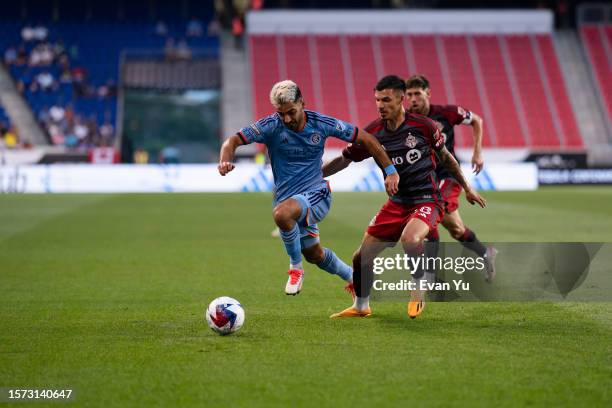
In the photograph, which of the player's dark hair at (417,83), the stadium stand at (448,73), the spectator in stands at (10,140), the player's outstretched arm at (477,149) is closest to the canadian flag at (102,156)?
the spectator in stands at (10,140)

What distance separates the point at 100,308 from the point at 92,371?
9.30 ft

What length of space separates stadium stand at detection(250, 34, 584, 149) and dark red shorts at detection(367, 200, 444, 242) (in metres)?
34.2

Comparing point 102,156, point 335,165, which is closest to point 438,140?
point 335,165

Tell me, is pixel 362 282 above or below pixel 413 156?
below

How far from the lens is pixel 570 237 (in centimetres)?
1587

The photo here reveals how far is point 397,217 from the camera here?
8516 mm

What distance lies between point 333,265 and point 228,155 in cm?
154

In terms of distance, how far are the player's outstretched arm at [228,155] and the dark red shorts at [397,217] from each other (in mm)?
1429

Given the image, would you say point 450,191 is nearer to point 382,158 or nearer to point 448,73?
point 382,158

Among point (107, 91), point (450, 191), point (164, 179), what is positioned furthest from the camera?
point (107, 91)

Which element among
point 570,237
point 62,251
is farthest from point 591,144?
point 62,251

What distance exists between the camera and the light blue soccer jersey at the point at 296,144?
8.44m

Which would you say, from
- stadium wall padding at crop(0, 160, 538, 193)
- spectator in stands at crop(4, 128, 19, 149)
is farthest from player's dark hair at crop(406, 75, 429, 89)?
spectator in stands at crop(4, 128, 19, 149)

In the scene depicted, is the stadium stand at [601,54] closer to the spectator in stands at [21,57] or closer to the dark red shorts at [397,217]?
the spectator in stands at [21,57]
